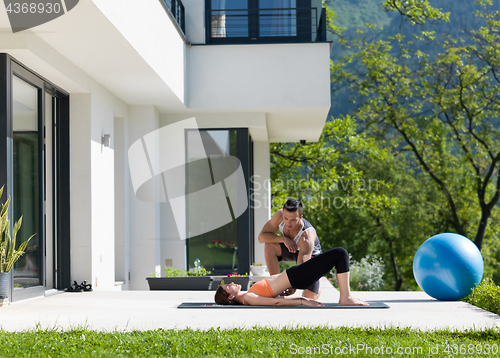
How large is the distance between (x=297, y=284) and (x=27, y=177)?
354cm

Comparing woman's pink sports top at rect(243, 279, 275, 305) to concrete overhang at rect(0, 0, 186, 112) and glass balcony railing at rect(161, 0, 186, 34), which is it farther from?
glass balcony railing at rect(161, 0, 186, 34)

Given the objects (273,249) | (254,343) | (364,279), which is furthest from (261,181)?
(254,343)

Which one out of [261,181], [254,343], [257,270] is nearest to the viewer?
[254,343]

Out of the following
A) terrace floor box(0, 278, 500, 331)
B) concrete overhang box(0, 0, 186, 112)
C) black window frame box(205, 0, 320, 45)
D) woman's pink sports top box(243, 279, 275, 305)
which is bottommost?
terrace floor box(0, 278, 500, 331)

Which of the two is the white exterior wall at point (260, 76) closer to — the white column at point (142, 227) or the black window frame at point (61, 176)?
the white column at point (142, 227)

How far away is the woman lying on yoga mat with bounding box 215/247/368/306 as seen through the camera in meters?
5.07

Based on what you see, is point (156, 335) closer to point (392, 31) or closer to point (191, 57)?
point (191, 57)

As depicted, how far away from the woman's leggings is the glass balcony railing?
5093 mm

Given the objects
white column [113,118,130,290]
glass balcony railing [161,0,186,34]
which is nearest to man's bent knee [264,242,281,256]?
white column [113,118,130,290]

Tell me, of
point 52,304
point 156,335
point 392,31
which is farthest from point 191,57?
point 392,31

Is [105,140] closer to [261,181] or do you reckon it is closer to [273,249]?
[273,249]

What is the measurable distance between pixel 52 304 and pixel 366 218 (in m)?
24.6

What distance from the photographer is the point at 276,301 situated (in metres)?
5.46

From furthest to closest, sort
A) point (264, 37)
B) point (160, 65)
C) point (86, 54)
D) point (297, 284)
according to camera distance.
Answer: point (264, 37) < point (160, 65) < point (86, 54) < point (297, 284)
